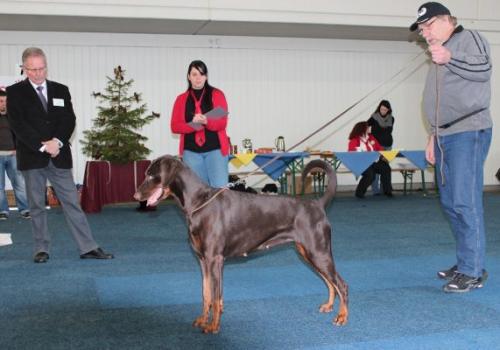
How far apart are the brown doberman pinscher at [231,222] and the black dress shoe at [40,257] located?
2.34m

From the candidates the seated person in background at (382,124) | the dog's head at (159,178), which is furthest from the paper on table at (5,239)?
the seated person in background at (382,124)

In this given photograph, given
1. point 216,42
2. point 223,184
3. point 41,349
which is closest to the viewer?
point 41,349

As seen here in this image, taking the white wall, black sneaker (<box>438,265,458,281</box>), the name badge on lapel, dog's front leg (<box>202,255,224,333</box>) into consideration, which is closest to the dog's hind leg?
dog's front leg (<box>202,255,224,333</box>)

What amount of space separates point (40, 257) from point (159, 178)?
2.40 m

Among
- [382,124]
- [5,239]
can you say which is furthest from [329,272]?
[382,124]

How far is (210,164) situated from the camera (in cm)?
461

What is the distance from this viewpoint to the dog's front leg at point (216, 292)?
9.73ft

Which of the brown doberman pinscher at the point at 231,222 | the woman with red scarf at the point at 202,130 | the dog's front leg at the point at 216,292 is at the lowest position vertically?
the dog's front leg at the point at 216,292

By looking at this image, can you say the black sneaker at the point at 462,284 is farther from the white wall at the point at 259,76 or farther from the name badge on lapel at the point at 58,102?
the white wall at the point at 259,76

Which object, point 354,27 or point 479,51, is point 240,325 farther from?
point 354,27

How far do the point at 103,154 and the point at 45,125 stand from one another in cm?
432

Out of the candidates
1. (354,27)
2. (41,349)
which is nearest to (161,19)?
(354,27)

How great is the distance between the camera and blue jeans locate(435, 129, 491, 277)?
3.81 m

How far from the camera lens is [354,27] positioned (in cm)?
1145
